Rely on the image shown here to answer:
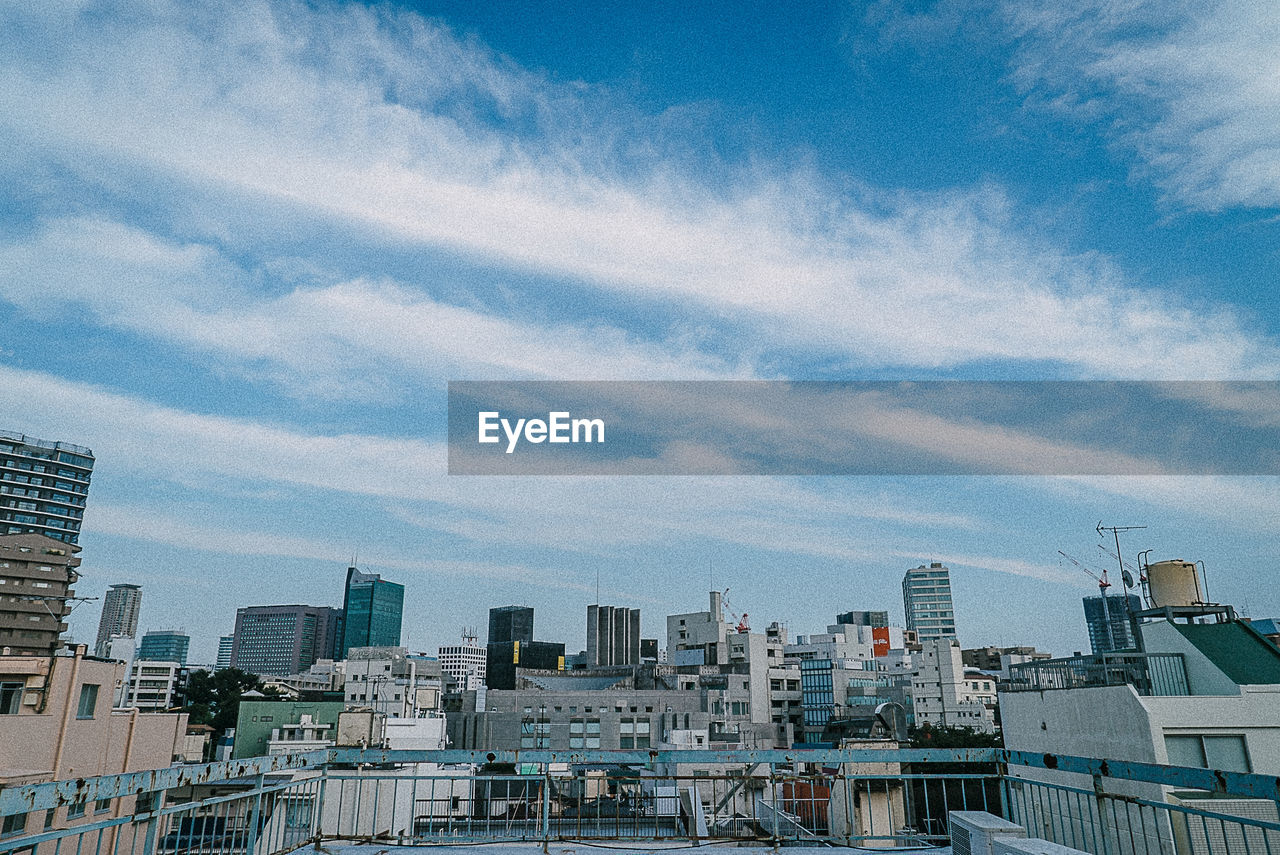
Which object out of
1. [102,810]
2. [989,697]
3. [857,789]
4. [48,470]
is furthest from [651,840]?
[48,470]

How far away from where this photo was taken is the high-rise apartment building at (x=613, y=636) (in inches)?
4476

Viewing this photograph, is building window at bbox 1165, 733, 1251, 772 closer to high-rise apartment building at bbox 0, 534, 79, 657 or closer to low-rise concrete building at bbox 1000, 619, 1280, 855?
low-rise concrete building at bbox 1000, 619, 1280, 855

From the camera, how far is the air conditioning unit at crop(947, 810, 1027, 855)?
19.2 feet

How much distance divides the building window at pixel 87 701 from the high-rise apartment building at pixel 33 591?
278ft

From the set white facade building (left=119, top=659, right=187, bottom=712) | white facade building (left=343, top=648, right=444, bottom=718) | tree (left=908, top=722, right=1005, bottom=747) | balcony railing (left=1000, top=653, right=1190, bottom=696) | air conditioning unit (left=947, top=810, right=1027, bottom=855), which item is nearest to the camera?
air conditioning unit (left=947, top=810, right=1027, bottom=855)

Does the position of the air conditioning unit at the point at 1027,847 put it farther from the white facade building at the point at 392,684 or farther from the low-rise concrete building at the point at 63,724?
the white facade building at the point at 392,684

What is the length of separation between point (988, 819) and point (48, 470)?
165 meters

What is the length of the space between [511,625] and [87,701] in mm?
127646

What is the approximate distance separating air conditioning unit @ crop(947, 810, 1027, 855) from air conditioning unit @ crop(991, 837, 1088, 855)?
0.06 m

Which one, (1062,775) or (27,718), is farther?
(27,718)

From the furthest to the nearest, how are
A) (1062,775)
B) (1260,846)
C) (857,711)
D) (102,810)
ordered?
(857,711)
(102,810)
(1062,775)
(1260,846)

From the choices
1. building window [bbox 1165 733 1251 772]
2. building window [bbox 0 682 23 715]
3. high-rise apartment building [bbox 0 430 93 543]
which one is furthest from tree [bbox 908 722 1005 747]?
high-rise apartment building [bbox 0 430 93 543]

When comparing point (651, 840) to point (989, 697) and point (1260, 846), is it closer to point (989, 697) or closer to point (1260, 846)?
point (1260, 846)

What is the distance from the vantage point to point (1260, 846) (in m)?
14.9
